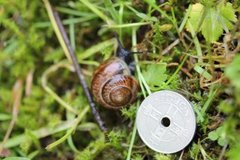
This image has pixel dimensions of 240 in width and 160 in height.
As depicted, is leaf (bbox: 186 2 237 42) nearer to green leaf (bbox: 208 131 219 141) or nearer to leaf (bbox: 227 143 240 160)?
green leaf (bbox: 208 131 219 141)

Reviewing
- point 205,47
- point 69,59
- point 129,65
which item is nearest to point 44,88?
point 69,59

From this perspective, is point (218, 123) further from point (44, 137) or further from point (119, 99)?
point (44, 137)

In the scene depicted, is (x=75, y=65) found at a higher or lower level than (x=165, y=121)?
higher

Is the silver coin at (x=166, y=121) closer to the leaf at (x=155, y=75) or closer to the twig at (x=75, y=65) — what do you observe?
the leaf at (x=155, y=75)

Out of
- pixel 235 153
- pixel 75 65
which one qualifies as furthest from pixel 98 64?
pixel 235 153

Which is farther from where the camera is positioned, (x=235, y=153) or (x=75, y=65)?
(x=75, y=65)

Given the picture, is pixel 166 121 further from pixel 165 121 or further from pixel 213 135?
pixel 213 135

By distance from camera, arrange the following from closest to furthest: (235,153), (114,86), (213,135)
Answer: (235,153) → (213,135) → (114,86)

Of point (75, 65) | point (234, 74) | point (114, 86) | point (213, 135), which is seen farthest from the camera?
point (75, 65)
